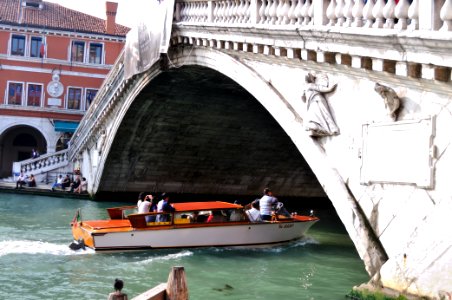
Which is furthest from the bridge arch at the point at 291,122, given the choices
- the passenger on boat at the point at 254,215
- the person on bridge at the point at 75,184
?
the person on bridge at the point at 75,184

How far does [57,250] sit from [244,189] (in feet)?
37.3

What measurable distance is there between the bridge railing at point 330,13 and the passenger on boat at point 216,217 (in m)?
2.94

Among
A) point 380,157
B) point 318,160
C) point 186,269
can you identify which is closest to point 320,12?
point 318,160

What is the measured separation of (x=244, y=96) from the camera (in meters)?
14.5

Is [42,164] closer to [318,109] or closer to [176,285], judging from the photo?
[318,109]

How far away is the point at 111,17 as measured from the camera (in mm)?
24047

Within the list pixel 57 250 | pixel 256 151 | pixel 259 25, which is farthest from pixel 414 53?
pixel 256 151

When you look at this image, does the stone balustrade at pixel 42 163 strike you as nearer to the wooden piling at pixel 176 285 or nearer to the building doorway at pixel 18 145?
the building doorway at pixel 18 145

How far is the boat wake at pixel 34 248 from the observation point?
8883 millimetres

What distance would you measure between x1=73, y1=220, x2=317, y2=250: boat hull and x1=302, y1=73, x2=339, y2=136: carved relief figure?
141 inches

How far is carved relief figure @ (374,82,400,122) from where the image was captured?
5.32 meters

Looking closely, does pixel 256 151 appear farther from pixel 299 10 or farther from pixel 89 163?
pixel 299 10

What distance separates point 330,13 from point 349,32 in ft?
1.96

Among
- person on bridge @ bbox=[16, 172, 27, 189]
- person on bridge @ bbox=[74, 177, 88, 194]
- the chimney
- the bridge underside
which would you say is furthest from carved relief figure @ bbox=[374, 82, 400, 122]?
the chimney
